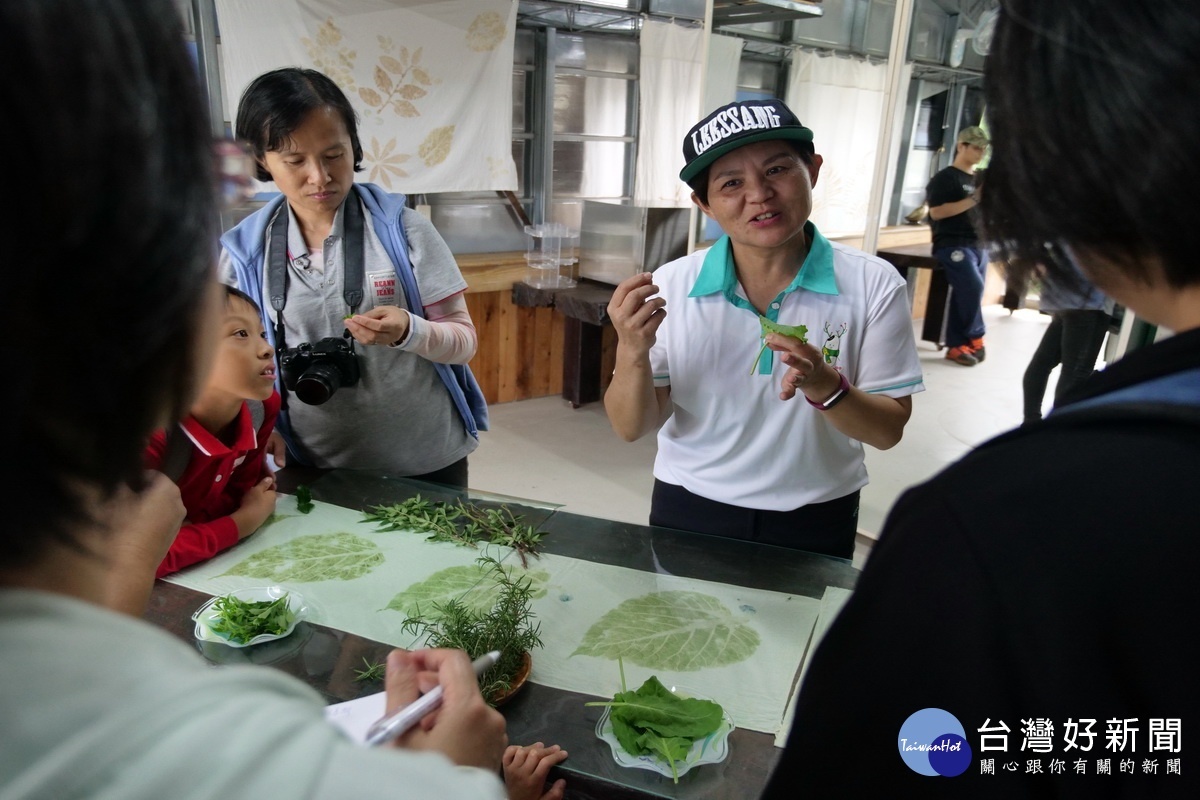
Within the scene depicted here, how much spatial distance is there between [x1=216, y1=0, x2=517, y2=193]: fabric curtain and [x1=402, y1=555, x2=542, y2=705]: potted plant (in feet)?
11.4

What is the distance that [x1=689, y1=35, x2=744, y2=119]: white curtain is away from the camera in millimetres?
5777

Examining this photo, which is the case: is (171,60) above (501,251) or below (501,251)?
above

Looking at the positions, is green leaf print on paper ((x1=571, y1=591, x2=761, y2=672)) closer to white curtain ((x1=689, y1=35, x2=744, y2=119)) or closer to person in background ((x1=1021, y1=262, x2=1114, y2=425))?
person in background ((x1=1021, y1=262, x2=1114, y2=425))

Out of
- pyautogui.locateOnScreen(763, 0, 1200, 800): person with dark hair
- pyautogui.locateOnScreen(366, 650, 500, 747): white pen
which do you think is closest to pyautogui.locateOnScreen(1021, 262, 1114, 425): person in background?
pyautogui.locateOnScreen(763, 0, 1200, 800): person with dark hair

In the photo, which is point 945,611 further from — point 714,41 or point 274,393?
point 714,41

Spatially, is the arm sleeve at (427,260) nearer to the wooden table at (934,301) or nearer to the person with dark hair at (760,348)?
the person with dark hair at (760,348)

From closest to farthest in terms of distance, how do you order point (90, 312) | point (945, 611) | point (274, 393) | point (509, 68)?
point (90, 312) → point (945, 611) → point (274, 393) → point (509, 68)

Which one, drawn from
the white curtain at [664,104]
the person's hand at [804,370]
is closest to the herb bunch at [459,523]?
the person's hand at [804,370]

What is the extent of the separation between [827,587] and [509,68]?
4273 mm

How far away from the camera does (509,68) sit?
488cm

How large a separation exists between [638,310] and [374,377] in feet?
2.34

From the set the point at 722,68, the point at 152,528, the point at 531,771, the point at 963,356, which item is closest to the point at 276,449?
the point at 152,528

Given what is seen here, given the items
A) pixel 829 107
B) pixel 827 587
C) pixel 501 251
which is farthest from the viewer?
pixel 829 107

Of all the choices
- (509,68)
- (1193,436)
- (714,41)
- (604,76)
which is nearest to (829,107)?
(714,41)
